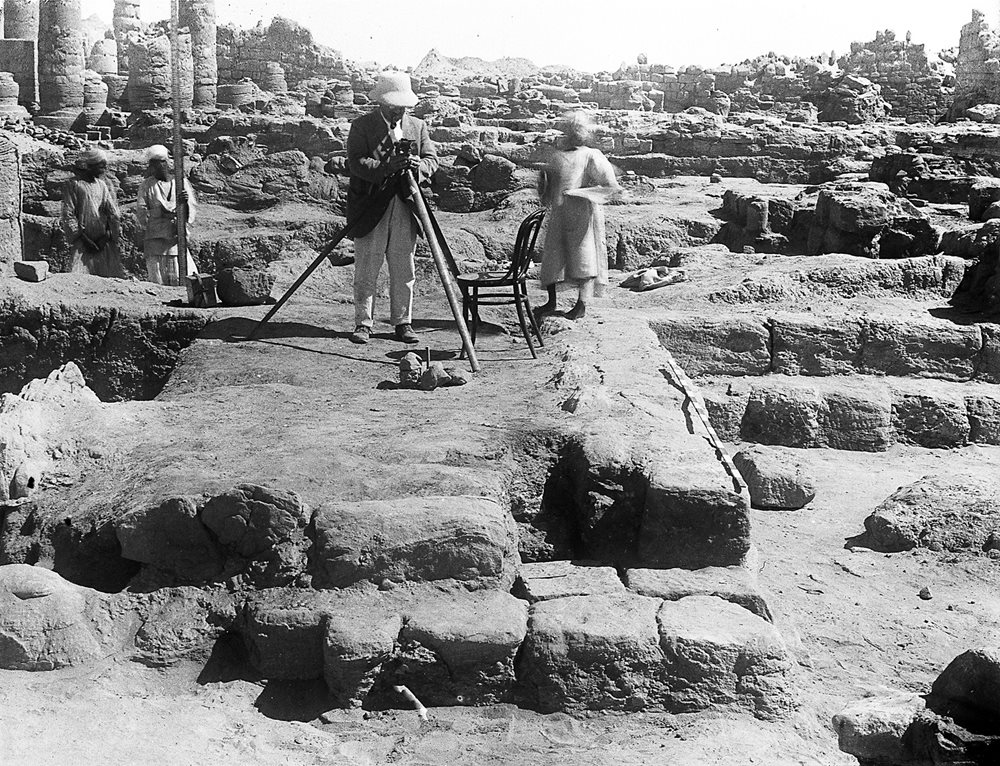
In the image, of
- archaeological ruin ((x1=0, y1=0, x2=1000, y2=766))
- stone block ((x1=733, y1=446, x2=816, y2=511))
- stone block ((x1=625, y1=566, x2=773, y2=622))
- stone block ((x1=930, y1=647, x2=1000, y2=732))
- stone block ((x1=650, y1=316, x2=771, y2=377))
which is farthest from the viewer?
stone block ((x1=650, y1=316, x2=771, y2=377))

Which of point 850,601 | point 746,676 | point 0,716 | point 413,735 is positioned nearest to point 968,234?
point 850,601

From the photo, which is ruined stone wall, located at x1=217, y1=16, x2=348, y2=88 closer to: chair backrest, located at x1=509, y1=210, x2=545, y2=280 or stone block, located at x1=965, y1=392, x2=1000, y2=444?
chair backrest, located at x1=509, y1=210, x2=545, y2=280

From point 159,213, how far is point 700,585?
6.92 meters

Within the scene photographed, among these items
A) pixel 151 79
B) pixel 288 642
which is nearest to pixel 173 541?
pixel 288 642

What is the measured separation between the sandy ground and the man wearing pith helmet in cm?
103

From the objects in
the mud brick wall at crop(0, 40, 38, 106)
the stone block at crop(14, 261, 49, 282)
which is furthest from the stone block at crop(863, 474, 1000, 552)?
the mud brick wall at crop(0, 40, 38, 106)

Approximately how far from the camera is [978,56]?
36.1 metres

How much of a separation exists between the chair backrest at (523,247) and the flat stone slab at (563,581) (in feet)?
8.42

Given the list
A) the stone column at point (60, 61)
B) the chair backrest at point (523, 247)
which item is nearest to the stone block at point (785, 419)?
the chair backrest at point (523, 247)

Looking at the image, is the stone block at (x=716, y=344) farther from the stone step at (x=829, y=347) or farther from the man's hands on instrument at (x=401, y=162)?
the man's hands on instrument at (x=401, y=162)

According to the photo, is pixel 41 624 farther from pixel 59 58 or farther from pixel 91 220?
pixel 59 58

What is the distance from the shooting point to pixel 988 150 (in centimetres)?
1845

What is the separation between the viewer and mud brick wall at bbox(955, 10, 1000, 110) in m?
35.5

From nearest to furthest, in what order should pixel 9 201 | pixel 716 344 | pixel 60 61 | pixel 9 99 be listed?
pixel 716 344 → pixel 9 201 → pixel 9 99 → pixel 60 61
